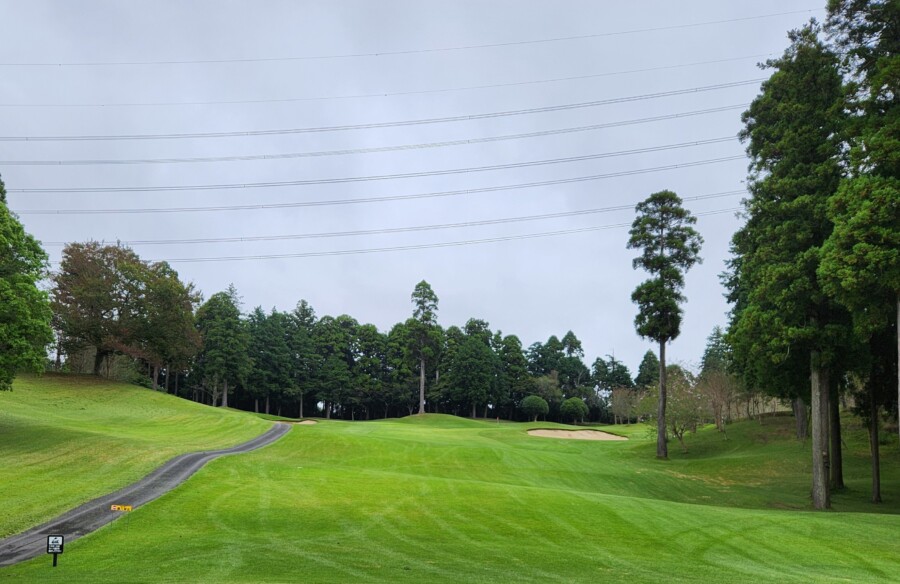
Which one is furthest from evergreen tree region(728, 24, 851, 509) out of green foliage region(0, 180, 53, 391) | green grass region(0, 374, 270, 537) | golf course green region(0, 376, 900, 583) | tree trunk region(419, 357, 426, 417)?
tree trunk region(419, 357, 426, 417)

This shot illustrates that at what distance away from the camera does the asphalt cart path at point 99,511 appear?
13367mm

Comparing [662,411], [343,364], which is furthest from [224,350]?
[662,411]

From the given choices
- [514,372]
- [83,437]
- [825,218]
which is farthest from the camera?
[514,372]

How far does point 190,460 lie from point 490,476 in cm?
1407

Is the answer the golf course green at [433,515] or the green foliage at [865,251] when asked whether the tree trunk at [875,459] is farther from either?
the green foliage at [865,251]

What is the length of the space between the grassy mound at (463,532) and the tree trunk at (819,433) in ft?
4.22

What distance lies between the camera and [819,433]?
22.8 m

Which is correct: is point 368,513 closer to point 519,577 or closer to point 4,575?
point 519,577

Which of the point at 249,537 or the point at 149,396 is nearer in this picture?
the point at 249,537

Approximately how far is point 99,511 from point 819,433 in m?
25.6

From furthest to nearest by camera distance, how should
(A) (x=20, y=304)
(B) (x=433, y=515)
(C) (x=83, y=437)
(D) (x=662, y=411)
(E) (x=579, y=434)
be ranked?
(E) (x=579, y=434), (D) (x=662, y=411), (C) (x=83, y=437), (A) (x=20, y=304), (B) (x=433, y=515)

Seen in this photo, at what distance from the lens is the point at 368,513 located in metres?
17.2

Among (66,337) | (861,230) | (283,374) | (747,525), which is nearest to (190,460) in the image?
(747,525)

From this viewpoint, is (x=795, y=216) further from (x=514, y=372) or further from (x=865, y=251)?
(x=514, y=372)
